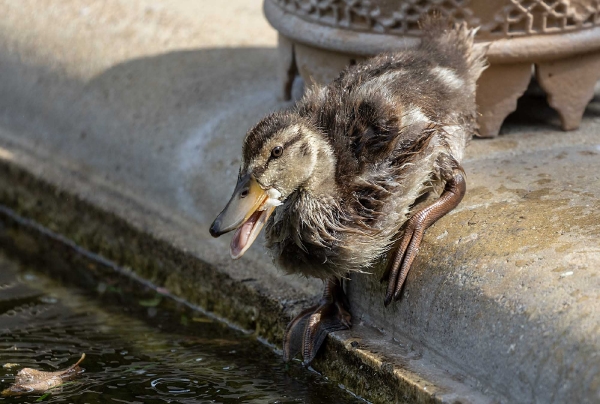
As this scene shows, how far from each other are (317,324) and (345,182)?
2.12 ft

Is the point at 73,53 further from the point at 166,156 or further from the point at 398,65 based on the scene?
the point at 398,65

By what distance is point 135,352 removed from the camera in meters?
3.99

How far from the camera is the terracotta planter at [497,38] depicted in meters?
4.30

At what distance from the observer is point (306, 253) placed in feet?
11.0

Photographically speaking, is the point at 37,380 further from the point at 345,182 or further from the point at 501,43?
the point at 501,43

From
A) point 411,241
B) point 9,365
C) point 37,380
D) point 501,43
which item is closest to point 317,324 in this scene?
point 411,241

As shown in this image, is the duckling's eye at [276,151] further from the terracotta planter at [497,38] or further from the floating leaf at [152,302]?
the floating leaf at [152,302]


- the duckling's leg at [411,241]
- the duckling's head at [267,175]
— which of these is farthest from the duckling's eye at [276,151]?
the duckling's leg at [411,241]

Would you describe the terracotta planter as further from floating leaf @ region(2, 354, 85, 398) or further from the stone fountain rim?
floating leaf @ region(2, 354, 85, 398)

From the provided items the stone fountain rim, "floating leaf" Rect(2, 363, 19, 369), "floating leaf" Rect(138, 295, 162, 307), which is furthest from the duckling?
"floating leaf" Rect(2, 363, 19, 369)

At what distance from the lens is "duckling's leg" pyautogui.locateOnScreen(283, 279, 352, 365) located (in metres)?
3.61

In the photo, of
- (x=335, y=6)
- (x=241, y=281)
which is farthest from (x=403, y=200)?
(x=335, y=6)

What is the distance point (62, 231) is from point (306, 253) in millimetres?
2481

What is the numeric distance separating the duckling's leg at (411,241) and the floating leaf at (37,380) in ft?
4.43
